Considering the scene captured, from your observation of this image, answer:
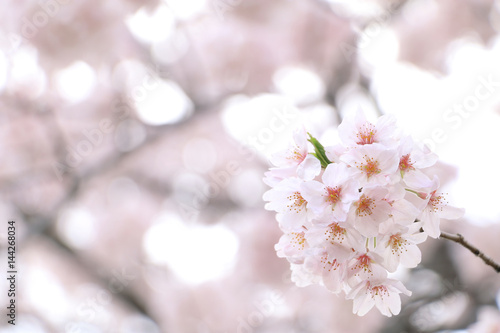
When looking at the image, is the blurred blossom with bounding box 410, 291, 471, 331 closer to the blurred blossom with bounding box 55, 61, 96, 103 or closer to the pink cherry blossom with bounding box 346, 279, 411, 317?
the pink cherry blossom with bounding box 346, 279, 411, 317

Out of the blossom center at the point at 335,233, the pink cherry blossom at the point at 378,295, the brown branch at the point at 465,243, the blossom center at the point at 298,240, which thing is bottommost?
the pink cherry blossom at the point at 378,295

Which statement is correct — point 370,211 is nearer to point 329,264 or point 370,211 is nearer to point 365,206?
point 365,206

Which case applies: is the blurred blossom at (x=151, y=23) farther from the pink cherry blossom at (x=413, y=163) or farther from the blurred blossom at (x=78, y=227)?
the pink cherry blossom at (x=413, y=163)

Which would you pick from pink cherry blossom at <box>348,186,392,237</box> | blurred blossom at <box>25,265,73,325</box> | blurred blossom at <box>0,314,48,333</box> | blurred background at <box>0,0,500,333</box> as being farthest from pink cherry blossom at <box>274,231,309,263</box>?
blurred blossom at <box>25,265,73,325</box>

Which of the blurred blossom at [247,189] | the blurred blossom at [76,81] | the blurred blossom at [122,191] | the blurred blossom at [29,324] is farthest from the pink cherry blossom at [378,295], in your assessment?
the blurred blossom at [29,324]

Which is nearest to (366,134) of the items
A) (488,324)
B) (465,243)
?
(465,243)

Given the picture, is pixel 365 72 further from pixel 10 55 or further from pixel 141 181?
pixel 10 55

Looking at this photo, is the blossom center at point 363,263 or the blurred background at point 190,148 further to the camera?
the blurred background at point 190,148
